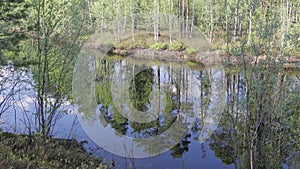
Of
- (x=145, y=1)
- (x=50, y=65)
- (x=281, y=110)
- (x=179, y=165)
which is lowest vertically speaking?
(x=179, y=165)

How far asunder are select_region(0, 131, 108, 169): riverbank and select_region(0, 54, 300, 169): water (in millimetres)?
485

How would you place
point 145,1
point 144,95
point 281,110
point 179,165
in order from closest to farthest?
1. point 281,110
2. point 179,165
3. point 144,95
4. point 145,1

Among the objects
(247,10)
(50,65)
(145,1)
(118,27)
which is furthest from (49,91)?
(145,1)

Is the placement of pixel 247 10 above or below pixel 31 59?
above

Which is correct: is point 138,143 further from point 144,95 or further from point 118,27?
point 118,27

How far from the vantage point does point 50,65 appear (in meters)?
6.62

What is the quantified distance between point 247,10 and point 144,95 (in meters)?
4.63

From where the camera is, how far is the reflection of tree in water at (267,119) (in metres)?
4.74

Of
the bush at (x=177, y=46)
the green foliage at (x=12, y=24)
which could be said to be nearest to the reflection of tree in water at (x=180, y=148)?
the green foliage at (x=12, y=24)

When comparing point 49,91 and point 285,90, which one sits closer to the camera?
point 285,90

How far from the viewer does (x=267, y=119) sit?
509 cm

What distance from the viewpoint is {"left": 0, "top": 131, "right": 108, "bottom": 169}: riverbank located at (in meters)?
4.61

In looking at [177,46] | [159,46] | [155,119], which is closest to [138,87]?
[155,119]

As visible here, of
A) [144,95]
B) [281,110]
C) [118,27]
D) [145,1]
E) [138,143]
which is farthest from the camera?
[145,1]
